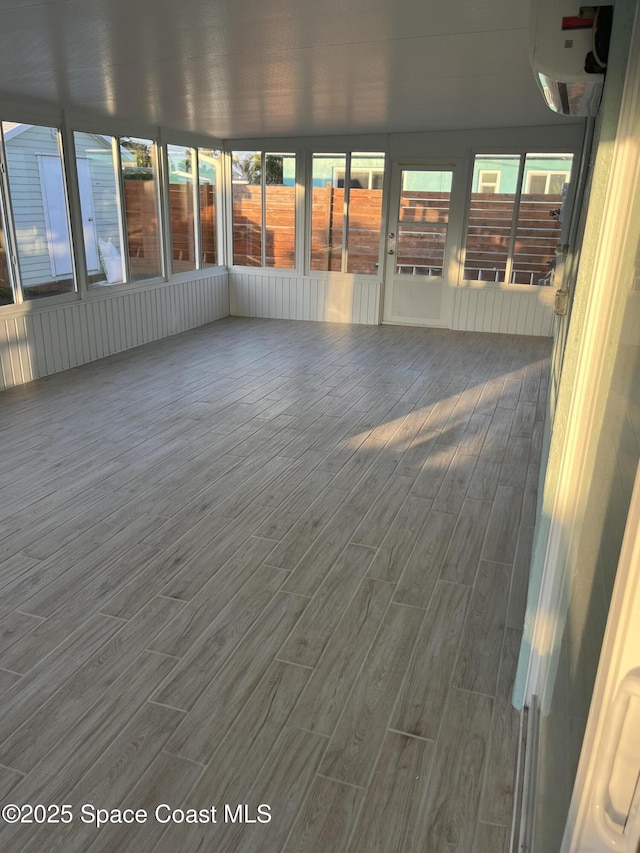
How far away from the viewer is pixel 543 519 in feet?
6.41

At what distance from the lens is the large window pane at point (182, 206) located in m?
7.91

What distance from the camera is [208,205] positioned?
8883 millimetres

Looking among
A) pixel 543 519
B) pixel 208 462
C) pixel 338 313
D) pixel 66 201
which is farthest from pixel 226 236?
pixel 543 519

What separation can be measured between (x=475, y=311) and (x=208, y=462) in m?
5.49

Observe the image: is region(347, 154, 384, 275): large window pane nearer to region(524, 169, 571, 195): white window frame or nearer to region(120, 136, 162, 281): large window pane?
region(524, 169, 571, 195): white window frame

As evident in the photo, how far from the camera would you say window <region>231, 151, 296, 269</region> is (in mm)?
8812

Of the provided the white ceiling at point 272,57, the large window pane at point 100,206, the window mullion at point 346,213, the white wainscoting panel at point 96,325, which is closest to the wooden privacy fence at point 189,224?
the white wainscoting panel at point 96,325

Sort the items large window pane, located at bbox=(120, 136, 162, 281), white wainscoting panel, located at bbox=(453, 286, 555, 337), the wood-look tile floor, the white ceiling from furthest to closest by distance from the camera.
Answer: white wainscoting panel, located at bbox=(453, 286, 555, 337), large window pane, located at bbox=(120, 136, 162, 281), the white ceiling, the wood-look tile floor

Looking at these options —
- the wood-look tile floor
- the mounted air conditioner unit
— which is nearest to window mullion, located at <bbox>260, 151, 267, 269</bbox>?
the wood-look tile floor

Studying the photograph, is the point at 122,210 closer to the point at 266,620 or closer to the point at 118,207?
the point at 118,207

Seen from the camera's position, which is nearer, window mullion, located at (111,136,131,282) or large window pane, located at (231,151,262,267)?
window mullion, located at (111,136,131,282)

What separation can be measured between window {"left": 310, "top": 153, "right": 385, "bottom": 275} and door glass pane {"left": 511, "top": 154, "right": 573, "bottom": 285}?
6.15 feet

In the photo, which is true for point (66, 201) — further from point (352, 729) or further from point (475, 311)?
point (352, 729)

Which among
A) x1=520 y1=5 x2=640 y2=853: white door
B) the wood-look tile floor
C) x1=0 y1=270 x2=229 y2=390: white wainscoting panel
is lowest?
the wood-look tile floor
